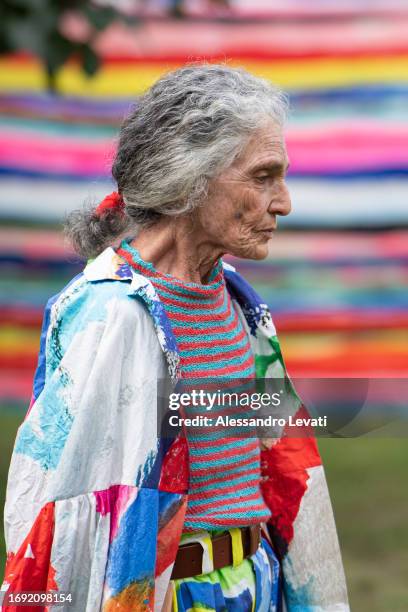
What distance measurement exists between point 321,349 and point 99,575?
14.2ft

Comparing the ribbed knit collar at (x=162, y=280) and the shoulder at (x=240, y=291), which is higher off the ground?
the shoulder at (x=240, y=291)

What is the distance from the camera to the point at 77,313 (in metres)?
A: 2.10

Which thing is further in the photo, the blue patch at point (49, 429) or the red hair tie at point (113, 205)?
the red hair tie at point (113, 205)

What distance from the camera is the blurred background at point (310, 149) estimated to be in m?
5.82

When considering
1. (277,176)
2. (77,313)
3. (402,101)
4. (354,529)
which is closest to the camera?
(77,313)

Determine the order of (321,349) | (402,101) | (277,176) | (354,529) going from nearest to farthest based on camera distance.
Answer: (277,176) < (354,529) < (402,101) < (321,349)

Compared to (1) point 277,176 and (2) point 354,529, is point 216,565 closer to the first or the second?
(1) point 277,176

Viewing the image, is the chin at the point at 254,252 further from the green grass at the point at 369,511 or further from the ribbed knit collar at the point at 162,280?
the green grass at the point at 369,511

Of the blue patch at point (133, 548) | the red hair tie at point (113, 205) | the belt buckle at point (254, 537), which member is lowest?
the blue patch at point (133, 548)

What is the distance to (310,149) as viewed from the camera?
5.88m

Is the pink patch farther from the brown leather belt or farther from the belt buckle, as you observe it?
the belt buckle

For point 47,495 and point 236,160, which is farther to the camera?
point 236,160

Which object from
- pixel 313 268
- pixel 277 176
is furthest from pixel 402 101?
pixel 277 176

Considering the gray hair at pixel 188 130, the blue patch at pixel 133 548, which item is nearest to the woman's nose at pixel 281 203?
the gray hair at pixel 188 130
